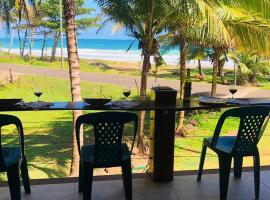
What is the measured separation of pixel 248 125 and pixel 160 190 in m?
0.98

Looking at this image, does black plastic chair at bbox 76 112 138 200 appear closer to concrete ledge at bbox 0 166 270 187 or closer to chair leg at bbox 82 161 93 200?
chair leg at bbox 82 161 93 200

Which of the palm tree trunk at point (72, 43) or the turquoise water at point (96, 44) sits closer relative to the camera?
the palm tree trunk at point (72, 43)

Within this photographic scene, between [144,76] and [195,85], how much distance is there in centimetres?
1337

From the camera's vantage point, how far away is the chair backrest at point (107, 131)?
2572mm

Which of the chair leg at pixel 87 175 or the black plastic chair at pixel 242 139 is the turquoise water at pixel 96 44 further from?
the chair leg at pixel 87 175

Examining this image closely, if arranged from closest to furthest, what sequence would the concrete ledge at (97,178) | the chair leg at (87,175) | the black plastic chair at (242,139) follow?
the chair leg at (87,175) < the black plastic chair at (242,139) < the concrete ledge at (97,178)

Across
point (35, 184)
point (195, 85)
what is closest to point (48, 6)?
point (195, 85)

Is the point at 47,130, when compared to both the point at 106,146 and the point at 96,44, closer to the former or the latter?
the point at 106,146

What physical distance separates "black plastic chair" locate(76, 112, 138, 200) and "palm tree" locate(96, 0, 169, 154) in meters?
5.55

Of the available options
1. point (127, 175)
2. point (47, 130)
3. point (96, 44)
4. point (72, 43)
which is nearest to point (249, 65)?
point (47, 130)

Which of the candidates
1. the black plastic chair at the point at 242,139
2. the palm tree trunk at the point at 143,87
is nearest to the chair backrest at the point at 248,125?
the black plastic chair at the point at 242,139

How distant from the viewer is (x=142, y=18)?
8664 millimetres

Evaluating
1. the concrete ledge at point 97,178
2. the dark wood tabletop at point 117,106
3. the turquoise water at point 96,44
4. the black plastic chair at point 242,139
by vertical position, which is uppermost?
the turquoise water at point 96,44

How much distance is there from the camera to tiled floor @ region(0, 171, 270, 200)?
124 inches
